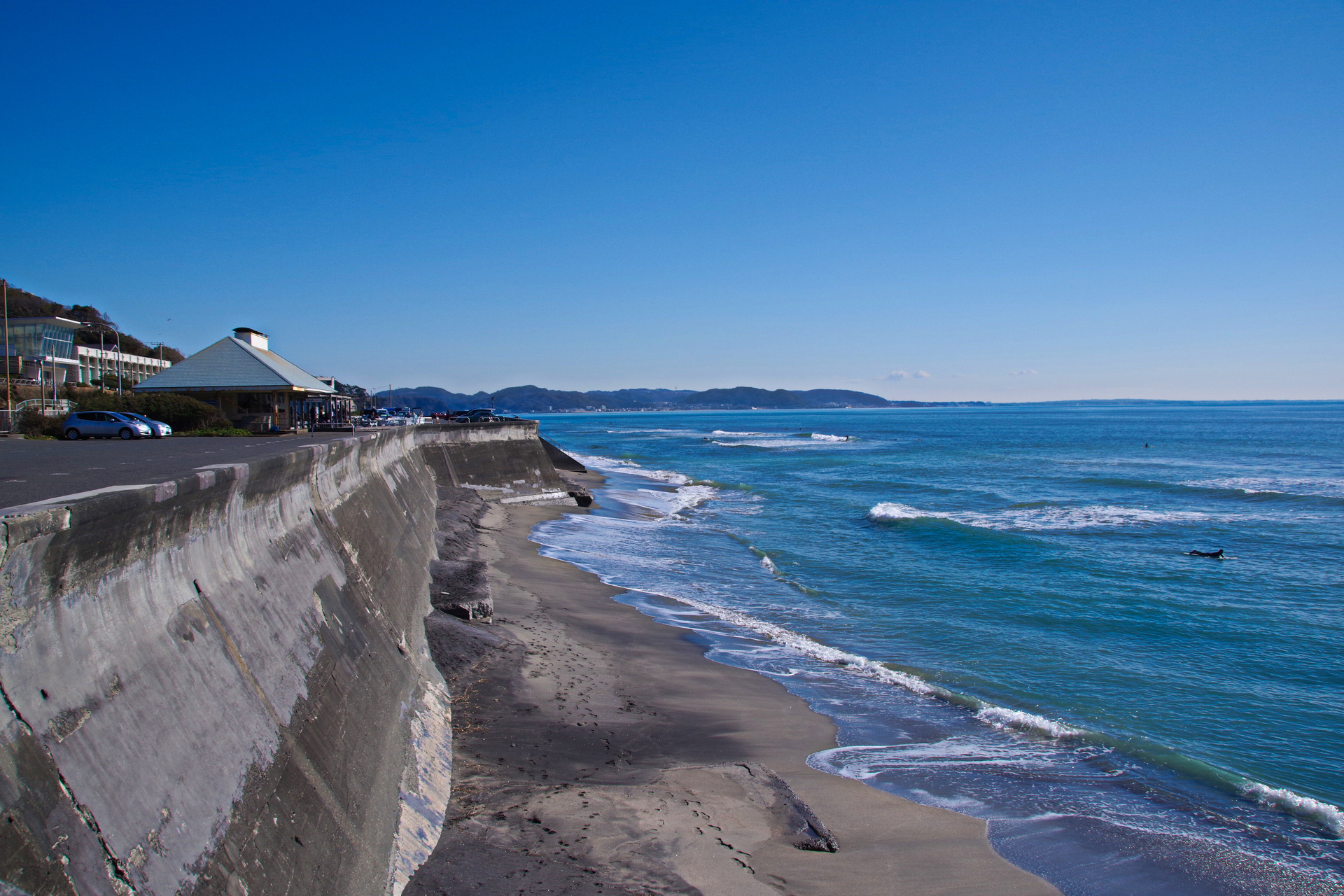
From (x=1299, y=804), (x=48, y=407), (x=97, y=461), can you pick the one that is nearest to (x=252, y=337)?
(x=48, y=407)

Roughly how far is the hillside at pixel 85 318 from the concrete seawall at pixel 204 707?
296 ft

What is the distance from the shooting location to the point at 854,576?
1986 cm

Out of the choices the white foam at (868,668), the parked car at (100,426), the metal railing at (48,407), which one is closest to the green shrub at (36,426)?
the metal railing at (48,407)

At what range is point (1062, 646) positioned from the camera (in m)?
14.2

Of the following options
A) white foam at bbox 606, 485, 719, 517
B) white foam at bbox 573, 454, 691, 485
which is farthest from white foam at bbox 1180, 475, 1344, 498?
white foam at bbox 573, 454, 691, 485

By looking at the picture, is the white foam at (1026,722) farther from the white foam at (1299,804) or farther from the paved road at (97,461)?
the paved road at (97,461)

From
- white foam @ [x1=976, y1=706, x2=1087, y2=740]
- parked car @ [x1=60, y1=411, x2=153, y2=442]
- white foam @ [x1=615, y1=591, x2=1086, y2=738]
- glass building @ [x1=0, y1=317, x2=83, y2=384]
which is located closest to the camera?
white foam @ [x1=976, y1=706, x2=1087, y2=740]

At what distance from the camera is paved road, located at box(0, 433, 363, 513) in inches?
374

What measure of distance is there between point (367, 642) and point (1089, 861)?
7819mm

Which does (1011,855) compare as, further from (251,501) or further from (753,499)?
(753,499)

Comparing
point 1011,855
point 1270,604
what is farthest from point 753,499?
point 1011,855

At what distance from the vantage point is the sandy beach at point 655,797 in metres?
6.21

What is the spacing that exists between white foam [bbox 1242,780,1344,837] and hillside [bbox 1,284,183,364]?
96.3 meters

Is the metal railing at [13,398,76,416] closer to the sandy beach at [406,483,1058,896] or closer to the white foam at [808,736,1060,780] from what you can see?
the sandy beach at [406,483,1058,896]
